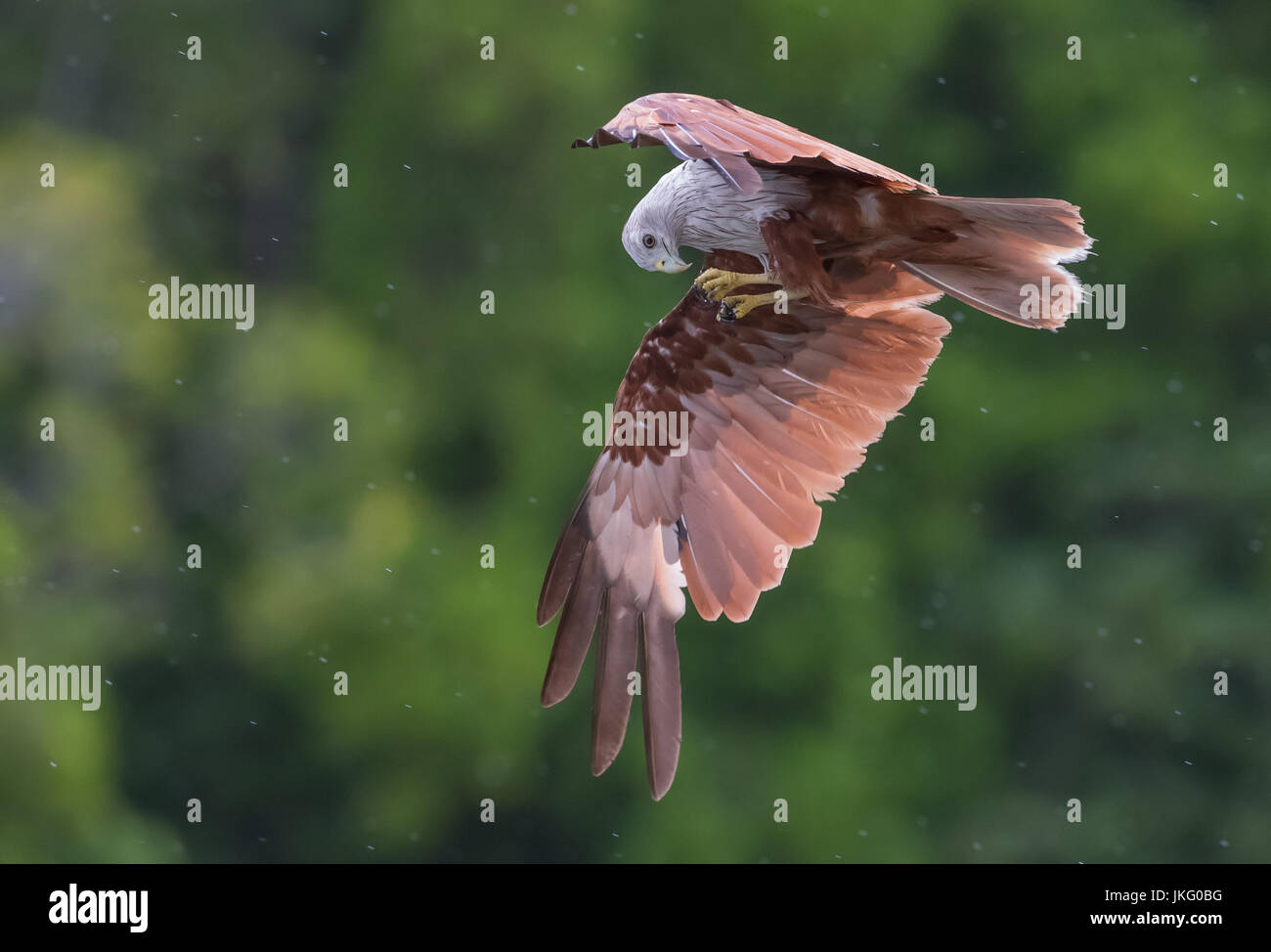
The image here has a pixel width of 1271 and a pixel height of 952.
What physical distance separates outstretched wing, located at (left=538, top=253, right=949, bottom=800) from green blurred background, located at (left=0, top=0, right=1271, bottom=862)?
6486 millimetres

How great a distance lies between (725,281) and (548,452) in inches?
314

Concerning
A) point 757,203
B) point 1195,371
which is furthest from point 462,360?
point 757,203

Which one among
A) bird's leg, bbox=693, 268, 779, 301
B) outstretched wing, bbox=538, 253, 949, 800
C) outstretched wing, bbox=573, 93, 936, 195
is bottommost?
outstretched wing, bbox=538, 253, 949, 800

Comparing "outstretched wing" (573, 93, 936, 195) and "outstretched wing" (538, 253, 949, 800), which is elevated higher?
"outstretched wing" (573, 93, 936, 195)

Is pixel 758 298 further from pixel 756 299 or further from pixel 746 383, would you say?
pixel 746 383

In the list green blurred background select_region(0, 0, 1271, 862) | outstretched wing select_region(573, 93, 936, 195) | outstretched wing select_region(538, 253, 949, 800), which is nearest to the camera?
outstretched wing select_region(573, 93, 936, 195)

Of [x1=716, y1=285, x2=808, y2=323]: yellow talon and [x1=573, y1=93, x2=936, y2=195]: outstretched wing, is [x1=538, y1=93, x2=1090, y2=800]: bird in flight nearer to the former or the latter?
[x1=716, y1=285, x2=808, y2=323]: yellow talon

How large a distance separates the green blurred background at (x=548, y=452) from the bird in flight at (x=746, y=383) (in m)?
6.51

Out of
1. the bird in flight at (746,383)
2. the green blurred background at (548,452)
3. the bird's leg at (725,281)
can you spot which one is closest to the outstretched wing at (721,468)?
the bird in flight at (746,383)

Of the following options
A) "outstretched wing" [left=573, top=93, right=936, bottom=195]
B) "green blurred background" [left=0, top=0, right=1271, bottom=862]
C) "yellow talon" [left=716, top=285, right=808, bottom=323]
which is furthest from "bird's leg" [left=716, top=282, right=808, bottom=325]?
"green blurred background" [left=0, top=0, right=1271, bottom=862]

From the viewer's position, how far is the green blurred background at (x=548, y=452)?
12688 millimetres

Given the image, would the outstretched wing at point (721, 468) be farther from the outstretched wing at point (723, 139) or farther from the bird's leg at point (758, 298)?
the outstretched wing at point (723, 139)

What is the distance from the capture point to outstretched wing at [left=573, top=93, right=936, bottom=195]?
430 centimetres

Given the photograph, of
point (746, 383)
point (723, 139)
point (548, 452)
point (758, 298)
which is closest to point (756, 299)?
point (758, 298)
